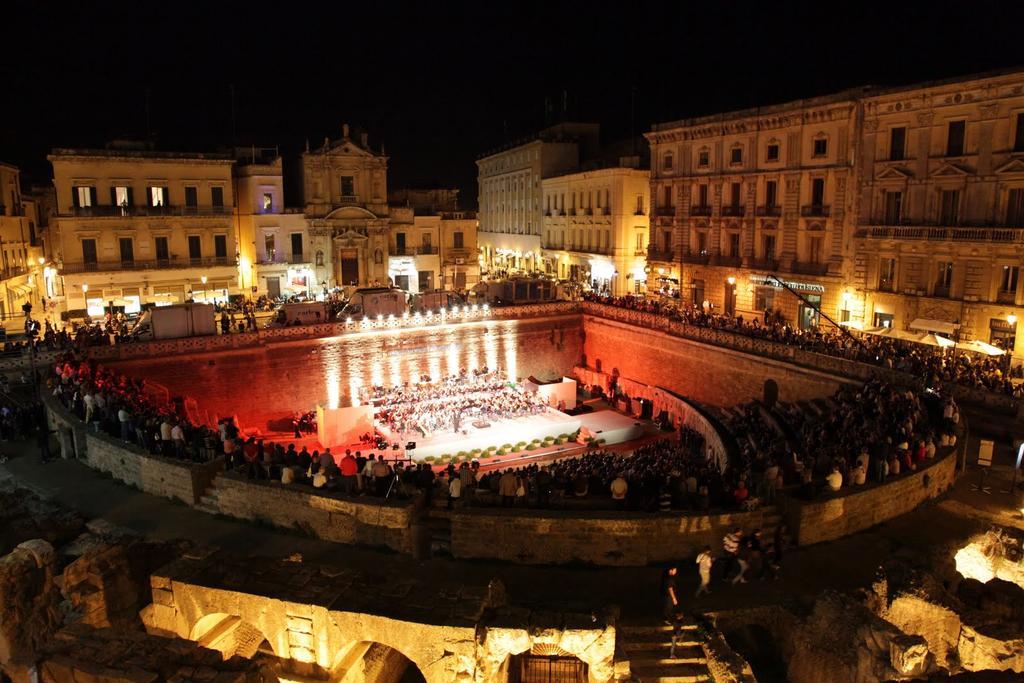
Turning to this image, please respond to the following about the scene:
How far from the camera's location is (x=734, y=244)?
4672cm

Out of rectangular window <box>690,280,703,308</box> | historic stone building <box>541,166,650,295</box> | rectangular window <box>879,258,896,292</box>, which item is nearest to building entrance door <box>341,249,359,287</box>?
historic stone building <box>541,166,650,295</box>

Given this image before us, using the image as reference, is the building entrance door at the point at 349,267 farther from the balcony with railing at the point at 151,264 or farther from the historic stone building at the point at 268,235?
the balcony with railing at the point at 151,264

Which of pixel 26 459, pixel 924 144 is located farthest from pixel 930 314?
pixel 26 459

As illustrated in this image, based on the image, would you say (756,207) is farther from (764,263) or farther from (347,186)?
(347,186)

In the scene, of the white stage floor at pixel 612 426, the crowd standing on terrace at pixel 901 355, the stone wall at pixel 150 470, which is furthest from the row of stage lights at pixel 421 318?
the stone wall at pixel 150 470

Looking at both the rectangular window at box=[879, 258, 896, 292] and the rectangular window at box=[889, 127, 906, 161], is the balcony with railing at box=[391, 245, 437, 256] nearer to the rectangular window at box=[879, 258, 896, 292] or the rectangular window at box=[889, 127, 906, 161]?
the rectangular window at box=[879, 258, 896, 292]

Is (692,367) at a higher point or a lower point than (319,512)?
lower

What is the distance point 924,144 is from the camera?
35906mm

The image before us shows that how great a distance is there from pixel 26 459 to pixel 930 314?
37.7m

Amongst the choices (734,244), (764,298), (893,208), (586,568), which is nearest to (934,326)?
(893,208)

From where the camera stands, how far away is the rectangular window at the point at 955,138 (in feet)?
113

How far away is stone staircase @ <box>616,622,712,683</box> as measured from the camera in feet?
42.8

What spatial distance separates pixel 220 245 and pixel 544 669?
43.3m

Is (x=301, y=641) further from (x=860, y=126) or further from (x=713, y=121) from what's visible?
(x=713, y=121)
